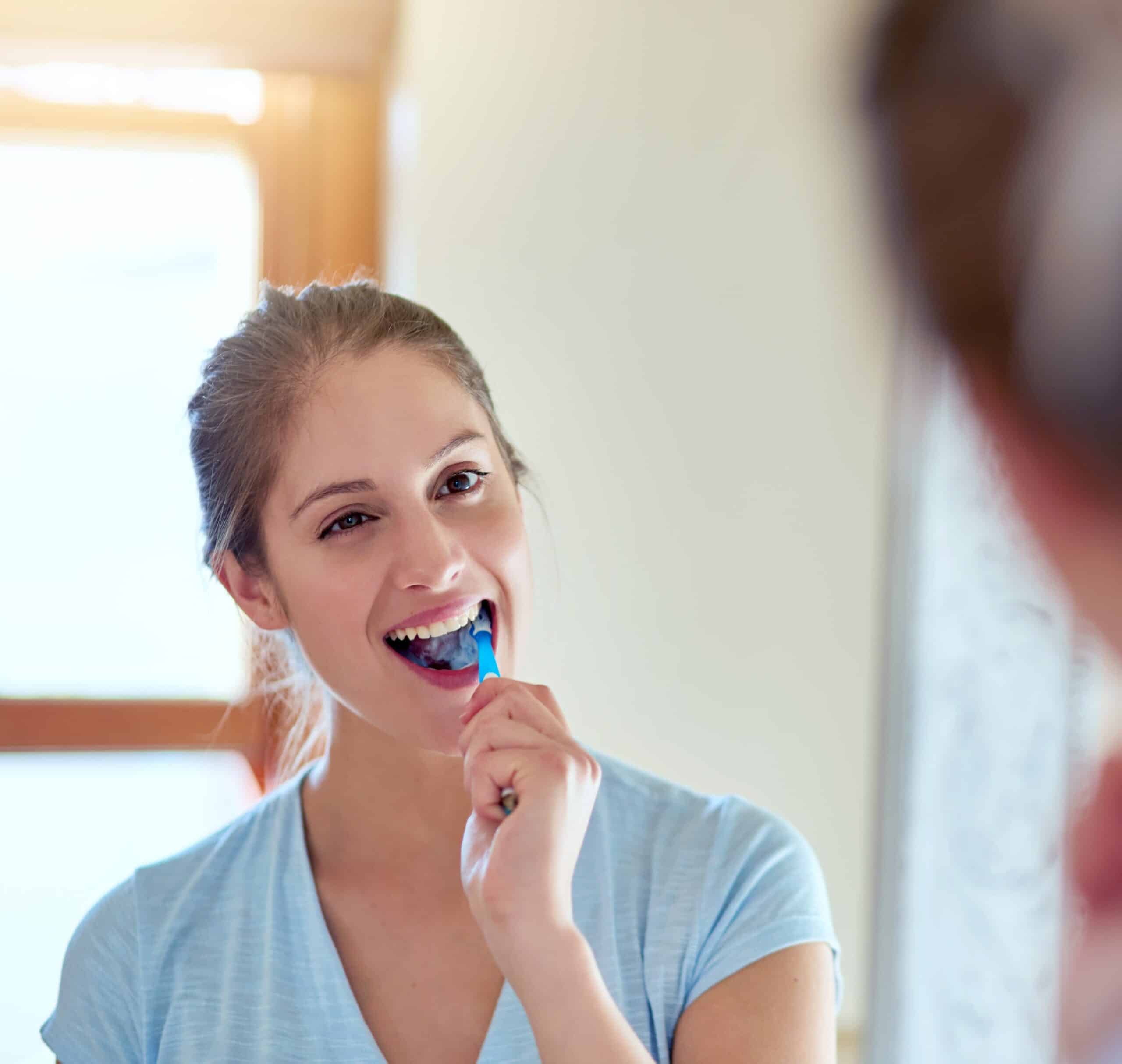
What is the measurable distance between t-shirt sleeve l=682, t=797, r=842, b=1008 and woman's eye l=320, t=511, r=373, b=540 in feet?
1.25

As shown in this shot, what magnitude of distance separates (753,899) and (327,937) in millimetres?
345

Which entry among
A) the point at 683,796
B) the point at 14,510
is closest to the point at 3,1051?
the point at 14,510

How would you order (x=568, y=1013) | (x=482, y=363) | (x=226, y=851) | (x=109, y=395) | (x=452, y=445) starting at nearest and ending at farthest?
(x=568, y=1013)
(x=452, y=445)
(x=226, y=851)
(x=482, y=363)
(x=109, y=395)

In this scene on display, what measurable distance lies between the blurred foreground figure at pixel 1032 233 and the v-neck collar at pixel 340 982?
0.83m

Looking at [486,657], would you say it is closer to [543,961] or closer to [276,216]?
[543,961]

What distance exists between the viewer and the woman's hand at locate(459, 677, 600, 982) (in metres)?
0.75

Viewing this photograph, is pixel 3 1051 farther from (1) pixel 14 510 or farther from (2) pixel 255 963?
(2) pixel 255 963

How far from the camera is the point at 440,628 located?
94cm

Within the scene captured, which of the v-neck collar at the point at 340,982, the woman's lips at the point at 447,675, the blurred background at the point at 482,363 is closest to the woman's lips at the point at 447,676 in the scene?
the woman's lips at the point at 447,675

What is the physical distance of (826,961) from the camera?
0.94m

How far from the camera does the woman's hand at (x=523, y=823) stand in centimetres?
75

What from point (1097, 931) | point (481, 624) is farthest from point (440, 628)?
point (1097, 931)

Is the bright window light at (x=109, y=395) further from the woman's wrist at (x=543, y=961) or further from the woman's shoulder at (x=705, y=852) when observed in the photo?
the woman's wrist at (x=543, y=961)

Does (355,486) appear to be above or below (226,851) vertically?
above
